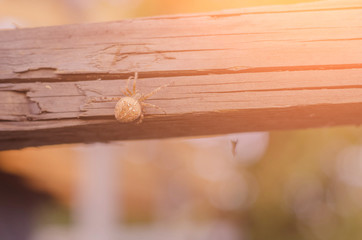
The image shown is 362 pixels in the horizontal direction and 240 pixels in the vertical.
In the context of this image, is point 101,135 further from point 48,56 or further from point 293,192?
point 293,192

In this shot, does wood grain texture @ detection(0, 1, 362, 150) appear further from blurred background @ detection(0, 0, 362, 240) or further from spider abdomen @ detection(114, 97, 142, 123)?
blurred background @ detection(0, 0, 362, 240)

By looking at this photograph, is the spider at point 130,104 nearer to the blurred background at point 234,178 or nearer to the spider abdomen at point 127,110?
the spider abdomen at point 127,110

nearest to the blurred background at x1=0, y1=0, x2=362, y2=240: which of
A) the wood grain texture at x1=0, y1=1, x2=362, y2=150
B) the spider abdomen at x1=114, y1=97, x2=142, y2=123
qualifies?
the wood grain texture at x1=0, y1=1, x2=362, y2=150

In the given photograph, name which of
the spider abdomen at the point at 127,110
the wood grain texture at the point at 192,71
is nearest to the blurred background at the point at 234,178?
the wood grain texture at the point at 192,71

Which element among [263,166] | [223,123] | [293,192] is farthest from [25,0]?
[223,123]

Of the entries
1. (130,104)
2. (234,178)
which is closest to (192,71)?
(130,104)

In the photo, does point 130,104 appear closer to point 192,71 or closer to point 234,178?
point 192,71

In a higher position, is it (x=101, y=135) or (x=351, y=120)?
(x=101, y=135)
